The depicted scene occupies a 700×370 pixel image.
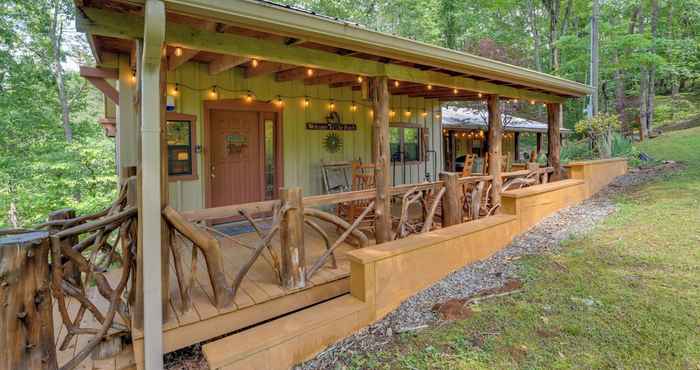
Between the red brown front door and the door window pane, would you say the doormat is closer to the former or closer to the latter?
the red brown front door

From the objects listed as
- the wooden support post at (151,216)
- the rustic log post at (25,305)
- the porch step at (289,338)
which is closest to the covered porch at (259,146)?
the wooden support post at (151,216)

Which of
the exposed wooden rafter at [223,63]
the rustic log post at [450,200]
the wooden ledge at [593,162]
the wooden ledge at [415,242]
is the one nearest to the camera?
the wooden ledge at [415,242]

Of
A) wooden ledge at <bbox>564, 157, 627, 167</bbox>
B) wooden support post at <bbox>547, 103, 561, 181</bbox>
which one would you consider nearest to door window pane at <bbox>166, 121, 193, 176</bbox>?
wooden support post at <bbox>547, 103, 561, 181</bbox>

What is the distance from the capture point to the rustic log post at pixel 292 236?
311cm

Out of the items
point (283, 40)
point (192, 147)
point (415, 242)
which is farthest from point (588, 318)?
point (192, 147)

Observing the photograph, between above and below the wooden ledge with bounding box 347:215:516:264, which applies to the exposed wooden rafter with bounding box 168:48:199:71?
above

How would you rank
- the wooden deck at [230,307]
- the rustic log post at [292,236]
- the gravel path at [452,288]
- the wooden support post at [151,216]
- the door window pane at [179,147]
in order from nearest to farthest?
the wooden support post at [151,216] → the wooden deck at [230,307] → the gravel path at [452,288] → the rustic log post at [292,236] → the door window pane at [179,147]

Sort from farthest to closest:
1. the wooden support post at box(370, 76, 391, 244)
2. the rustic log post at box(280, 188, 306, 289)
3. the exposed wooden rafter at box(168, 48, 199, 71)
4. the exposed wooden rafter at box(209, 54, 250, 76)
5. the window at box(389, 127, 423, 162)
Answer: the window at box(389, 127, 423, 162) → the wooden support post at box(370, 76, 391, 244) → the exposed wooden rafter at box(209, 54, 250, 76) → the exposed wooden rafter at box(168, 48, 199, 71) → the rustic log post at box(280, 188, 306, 289)

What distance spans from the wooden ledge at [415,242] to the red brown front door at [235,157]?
290 centimetres

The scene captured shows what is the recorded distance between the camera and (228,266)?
3719mm

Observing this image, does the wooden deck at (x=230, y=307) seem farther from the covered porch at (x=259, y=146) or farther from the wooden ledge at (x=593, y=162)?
the wooden ledge at (x=593, y=162)

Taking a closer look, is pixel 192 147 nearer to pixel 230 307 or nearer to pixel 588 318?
pixel 230 307

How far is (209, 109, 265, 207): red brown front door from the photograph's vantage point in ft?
17.6

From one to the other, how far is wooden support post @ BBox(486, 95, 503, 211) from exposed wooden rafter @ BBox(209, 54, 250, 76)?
3969mm
